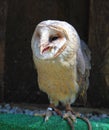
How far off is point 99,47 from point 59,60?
127 cm

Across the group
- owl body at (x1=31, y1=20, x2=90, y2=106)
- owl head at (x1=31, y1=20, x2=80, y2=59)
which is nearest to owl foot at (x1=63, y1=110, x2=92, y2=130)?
owl body at (x1=31, y1=20, x2=90, y2=106)

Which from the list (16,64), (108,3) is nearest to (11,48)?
(16,64)

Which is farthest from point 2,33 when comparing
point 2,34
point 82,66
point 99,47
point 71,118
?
point 71,118

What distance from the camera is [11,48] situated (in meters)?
4.19

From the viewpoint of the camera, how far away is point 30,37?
4.11 m

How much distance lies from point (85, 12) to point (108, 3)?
0.62ft

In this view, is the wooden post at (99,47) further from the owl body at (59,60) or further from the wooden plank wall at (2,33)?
the owl body at (59,60)

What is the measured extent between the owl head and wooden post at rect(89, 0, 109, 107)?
48.1 inches

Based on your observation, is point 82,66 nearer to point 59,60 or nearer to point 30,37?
point 59,60

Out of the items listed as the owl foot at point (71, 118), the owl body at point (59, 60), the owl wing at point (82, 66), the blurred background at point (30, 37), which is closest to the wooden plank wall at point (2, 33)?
the blurred background at point (30, 37)

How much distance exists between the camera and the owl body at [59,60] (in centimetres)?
265

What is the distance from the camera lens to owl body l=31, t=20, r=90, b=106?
2.65m

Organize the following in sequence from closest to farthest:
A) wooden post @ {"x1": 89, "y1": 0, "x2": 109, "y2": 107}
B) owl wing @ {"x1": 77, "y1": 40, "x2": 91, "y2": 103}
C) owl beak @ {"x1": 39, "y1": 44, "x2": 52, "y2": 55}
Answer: owl beak @ {"x1": 39, "y1": 44, "x2": 52, "y2": 55}, owl wing @ {"x1": 77, "y1": 40, "x2": 91, "y2": 103}, wooden post @ {"x1": 89, "y1": 0, "x2": 109, "y2": 107}

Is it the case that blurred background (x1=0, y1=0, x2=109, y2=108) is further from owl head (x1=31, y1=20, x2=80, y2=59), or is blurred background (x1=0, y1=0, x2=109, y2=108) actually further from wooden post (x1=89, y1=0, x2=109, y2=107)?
owl head (x1=31, y1=20, x2=80, y2=59)
